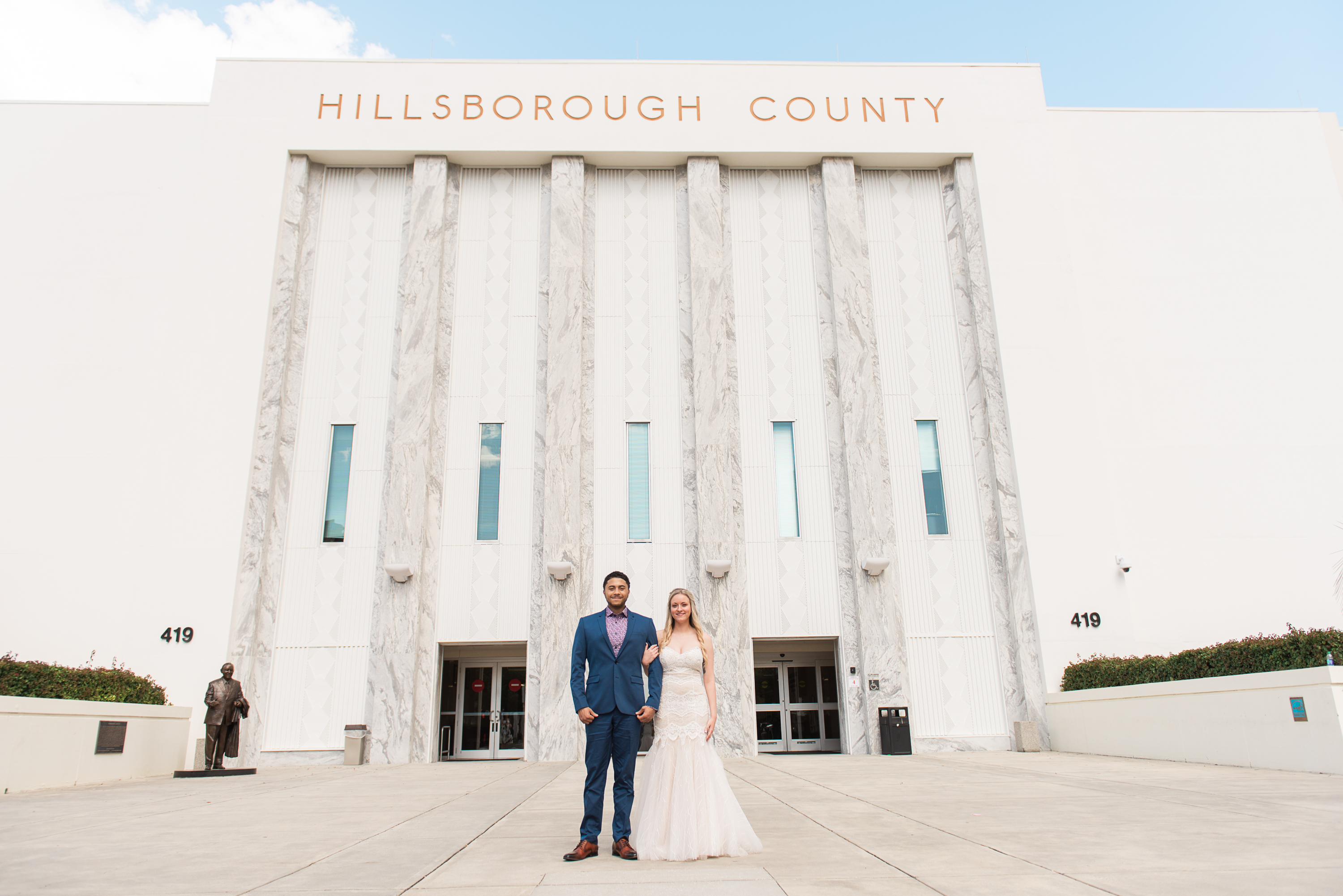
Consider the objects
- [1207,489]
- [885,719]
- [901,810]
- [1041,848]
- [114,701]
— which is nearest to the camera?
[1041,848]

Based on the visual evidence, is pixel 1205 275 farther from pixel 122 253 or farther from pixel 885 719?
pixel 122 253

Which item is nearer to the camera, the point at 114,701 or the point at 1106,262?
the point at 114,701

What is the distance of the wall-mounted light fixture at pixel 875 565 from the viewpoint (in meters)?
18.6

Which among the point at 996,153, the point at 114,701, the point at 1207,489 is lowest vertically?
the point at 114,701

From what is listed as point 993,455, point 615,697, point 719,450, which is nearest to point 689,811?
point 615,697

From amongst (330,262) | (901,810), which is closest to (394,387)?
(330,262)

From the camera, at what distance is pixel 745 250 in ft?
70.2

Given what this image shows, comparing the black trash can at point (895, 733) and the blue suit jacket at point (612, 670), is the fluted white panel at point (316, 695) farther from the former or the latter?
the blue suit jacket at point (612, 670)

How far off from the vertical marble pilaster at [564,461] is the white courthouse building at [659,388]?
0.10 m

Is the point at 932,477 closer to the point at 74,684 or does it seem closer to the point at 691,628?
the point at 691,628

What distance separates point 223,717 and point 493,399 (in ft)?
28.9

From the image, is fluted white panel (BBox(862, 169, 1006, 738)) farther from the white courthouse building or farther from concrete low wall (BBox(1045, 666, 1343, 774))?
concrete low wall (BBox(1045, 666, 1343, 774))

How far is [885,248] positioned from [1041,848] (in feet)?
59.4

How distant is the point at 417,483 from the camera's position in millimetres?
18984
